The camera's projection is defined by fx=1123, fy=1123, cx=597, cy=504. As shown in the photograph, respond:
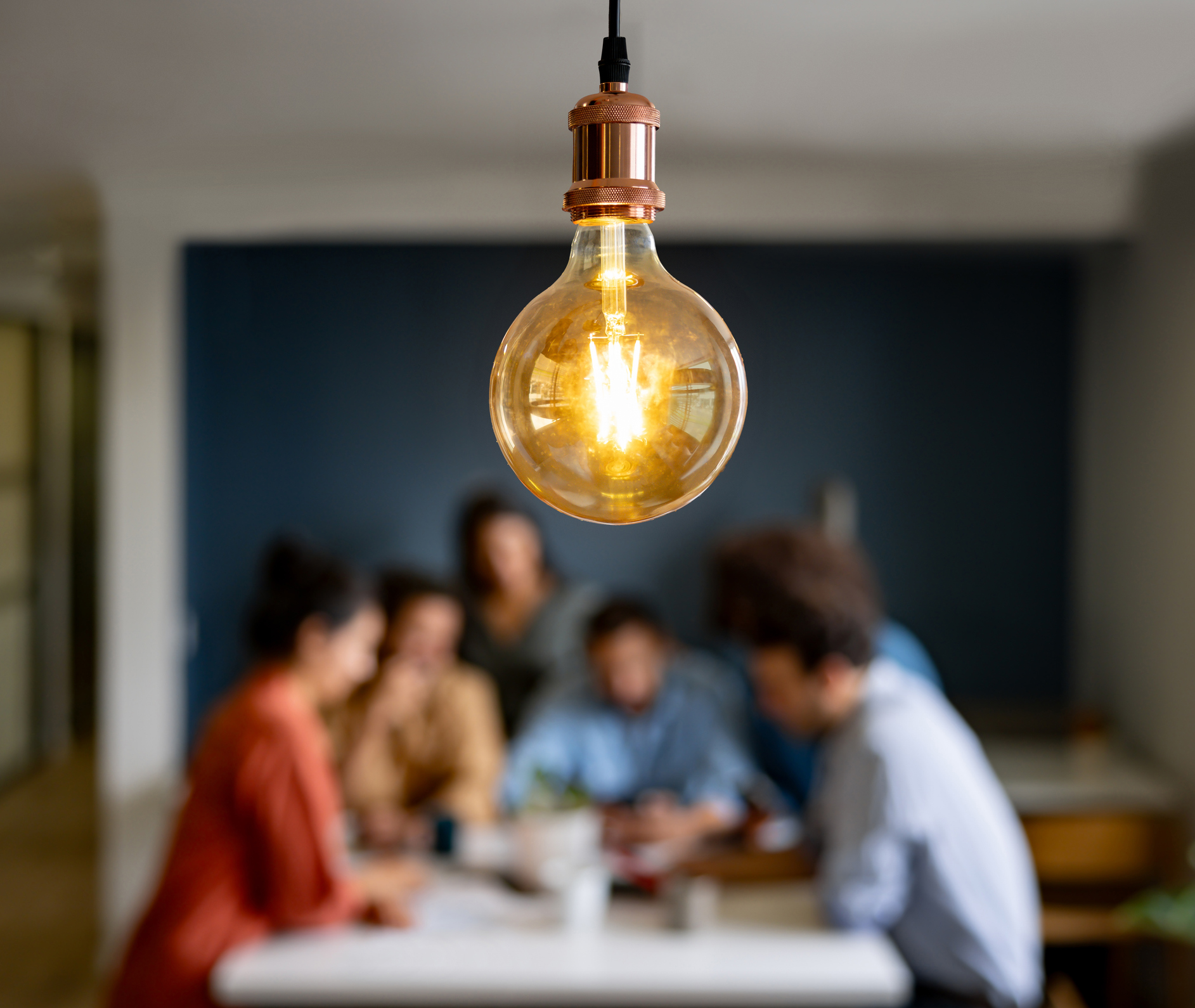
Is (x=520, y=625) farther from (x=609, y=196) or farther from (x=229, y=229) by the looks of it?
(x=609, y=196)

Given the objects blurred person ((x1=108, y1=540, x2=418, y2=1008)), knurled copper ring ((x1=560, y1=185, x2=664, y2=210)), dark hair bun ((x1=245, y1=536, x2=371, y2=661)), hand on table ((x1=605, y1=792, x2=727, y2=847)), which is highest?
knurled copper ring ((x1=560, y1=185, x2=664, y2=210))

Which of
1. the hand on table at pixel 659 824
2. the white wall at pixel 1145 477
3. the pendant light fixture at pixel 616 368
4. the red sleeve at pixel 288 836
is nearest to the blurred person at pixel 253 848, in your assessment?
the red sleeve at pixel 288 836

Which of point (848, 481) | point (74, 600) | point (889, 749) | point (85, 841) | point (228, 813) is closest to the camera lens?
point (889, 749)

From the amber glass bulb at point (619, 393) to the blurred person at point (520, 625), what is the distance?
111 inches

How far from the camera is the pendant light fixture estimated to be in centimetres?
74

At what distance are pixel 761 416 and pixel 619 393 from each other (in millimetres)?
3215

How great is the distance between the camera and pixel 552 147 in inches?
115

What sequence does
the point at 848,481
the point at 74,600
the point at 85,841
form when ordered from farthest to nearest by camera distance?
the point at 74,600 → the point at 85,841 → the point at 848,481

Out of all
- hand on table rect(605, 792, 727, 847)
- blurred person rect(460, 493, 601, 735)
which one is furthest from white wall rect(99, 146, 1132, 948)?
hand on table rect(605, 792, 727, 847)

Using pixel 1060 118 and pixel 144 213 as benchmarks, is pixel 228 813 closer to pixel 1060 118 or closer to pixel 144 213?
pixel 144 213

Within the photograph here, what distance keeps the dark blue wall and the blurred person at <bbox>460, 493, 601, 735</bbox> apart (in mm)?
311

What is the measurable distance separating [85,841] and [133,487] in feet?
7.76

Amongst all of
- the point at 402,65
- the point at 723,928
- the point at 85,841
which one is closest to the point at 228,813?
the point at 723,928

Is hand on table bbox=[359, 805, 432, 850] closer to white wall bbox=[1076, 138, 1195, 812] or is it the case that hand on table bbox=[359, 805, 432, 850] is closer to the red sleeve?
the red sleeve
